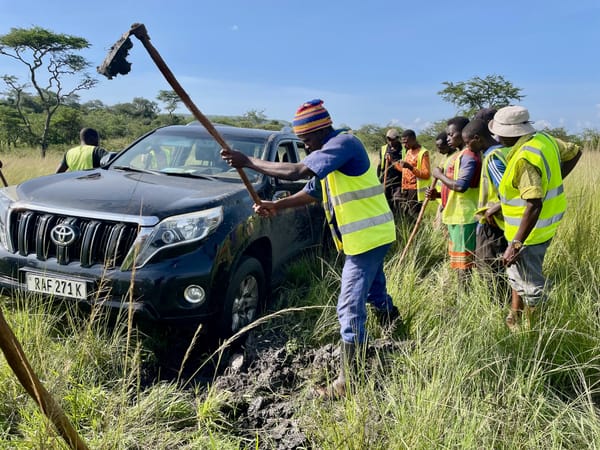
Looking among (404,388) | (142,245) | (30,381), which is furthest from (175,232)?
(30,381)

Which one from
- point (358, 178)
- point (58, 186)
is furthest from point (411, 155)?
point (58, 186)

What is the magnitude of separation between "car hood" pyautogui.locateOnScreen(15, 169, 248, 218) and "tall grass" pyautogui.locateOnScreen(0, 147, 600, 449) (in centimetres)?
70

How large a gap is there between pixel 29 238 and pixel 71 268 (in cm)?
44

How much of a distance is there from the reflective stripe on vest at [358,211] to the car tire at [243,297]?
81cm

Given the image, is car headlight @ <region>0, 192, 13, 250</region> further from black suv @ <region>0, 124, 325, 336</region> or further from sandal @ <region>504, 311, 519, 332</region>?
sandal @ <region>504, 311, 519, 332</region>

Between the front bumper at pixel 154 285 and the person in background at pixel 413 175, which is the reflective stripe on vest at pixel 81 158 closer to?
the front bumper at pixel 154 285

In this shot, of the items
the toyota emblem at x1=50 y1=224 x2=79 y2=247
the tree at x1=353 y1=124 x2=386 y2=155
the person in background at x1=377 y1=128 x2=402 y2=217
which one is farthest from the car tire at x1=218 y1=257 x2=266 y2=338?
the tree at x1=353 y1=124 x2=386 y2=155

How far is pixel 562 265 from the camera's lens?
387 centimetres

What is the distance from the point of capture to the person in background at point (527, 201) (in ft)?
9.51

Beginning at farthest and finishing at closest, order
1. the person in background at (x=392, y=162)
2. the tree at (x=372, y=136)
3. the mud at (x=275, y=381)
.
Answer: the tree at (x=372, y=136)
the person in background at (x=392, y=162)
the mud at (x=275, y=381)

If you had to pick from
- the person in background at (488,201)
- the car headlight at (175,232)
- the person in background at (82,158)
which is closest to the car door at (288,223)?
the car headlight at (175,232)

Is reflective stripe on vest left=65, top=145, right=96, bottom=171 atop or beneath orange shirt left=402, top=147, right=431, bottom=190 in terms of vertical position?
atop

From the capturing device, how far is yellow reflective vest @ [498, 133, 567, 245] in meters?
2.94

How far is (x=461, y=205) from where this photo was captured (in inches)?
157
